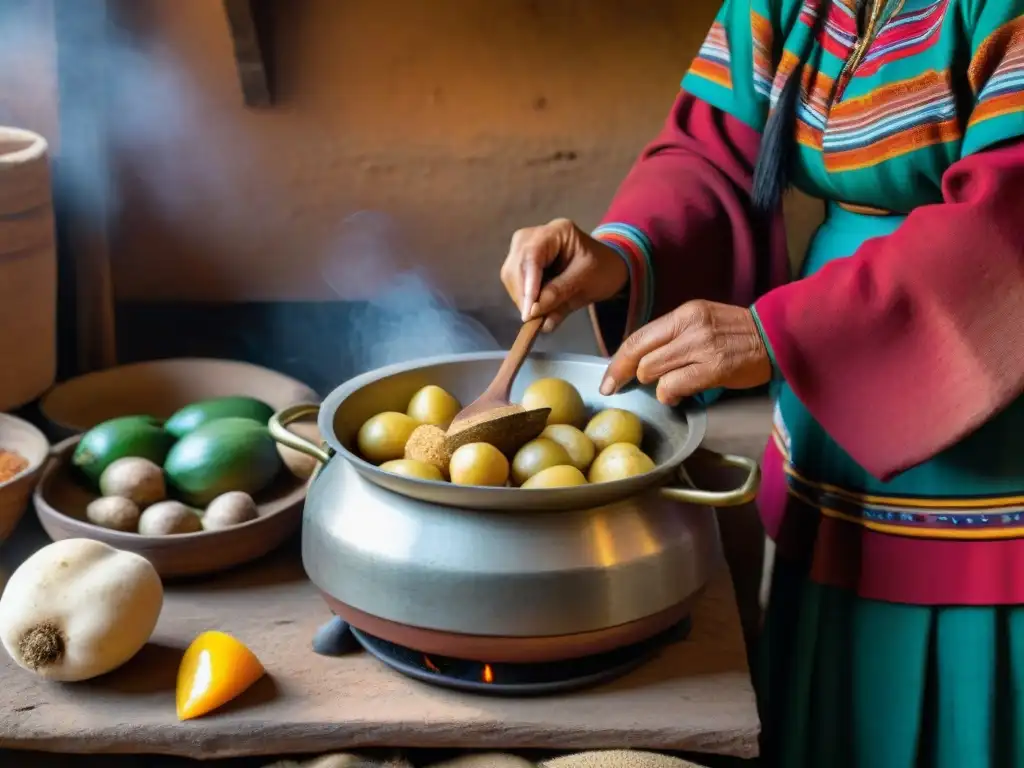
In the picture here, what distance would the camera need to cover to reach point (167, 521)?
1140mm

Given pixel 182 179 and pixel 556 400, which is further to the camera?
pixel 182 179

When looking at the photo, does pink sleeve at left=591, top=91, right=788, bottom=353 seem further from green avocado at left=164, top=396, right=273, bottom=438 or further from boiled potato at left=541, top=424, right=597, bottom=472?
green avocado at left=164, top=396, right=273, bottom=438

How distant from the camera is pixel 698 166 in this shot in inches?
48.9

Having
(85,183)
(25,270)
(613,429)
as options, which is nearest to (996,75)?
(613,429)

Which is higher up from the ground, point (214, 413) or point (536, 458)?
Result: point (536, 458)

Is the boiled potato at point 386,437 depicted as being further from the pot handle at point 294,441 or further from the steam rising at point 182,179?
the steam rising at point 182,179

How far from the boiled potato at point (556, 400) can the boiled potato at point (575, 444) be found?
0.16 ft

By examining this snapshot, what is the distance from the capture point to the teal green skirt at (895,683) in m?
1.09

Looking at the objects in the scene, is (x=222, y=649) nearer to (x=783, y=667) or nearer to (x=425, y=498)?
(x=425, y=498)

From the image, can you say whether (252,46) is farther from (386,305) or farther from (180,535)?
(180,535)

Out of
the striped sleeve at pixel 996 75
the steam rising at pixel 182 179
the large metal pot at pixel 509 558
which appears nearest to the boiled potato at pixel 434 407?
the large metal pot at pixel 509 558

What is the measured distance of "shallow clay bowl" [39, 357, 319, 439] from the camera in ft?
5.07

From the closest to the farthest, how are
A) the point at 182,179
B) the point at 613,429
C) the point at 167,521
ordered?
the point at 613,429 < the point at 167,521 < the point at 182,179

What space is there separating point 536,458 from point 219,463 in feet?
1.44
